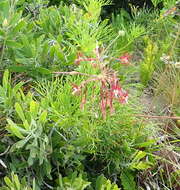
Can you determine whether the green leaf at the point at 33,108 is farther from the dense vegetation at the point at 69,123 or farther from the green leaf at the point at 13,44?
the green leaf at the point at 13,44

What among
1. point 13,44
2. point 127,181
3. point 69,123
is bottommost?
point 127,181

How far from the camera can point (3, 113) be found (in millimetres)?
1597

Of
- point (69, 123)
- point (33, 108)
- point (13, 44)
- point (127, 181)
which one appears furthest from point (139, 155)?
point (13, 44)

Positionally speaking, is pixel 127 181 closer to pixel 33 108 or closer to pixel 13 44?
pixel 33 108

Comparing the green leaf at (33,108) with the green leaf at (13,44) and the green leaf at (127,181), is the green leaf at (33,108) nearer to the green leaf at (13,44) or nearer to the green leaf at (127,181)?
the green leaf at (13,44)

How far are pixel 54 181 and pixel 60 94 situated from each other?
0.41 metres

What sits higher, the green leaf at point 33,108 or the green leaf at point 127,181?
the green leaf at point 33,108

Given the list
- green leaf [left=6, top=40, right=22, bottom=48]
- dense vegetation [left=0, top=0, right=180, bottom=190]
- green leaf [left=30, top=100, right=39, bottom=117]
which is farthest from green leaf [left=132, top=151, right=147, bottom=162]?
green leaf [left=6, top=40, right=22, bottom=48]

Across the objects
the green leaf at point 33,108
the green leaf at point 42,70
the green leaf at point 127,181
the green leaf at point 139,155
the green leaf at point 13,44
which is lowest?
the green leaf at point 127,181

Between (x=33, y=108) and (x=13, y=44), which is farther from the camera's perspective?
(x=13, y=44)

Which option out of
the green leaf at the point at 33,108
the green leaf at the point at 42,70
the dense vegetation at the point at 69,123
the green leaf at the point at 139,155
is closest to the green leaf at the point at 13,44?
the dense vegetation at the point at 69,123

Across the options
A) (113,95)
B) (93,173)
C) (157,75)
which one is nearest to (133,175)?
(93,173)

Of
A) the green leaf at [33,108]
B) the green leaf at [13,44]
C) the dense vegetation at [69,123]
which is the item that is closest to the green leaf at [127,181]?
the dense vegetation at [69,123]

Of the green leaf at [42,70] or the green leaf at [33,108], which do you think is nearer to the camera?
the green leaf at [33,108]
